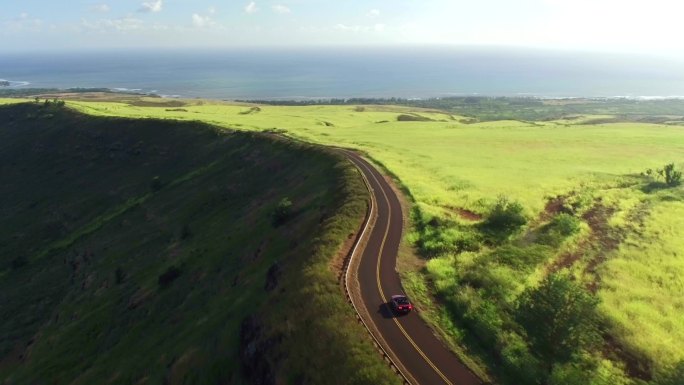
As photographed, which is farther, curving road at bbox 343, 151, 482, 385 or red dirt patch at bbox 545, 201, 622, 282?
red dirt patch at bbox 545, 201, 622, 282

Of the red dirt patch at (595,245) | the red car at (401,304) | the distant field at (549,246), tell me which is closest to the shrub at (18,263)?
the distant field at (549,246)

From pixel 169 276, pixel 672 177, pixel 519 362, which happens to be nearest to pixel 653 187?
pixel 672 177

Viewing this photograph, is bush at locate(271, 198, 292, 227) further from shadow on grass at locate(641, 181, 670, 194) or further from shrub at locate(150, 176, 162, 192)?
shadow on grass at locate(641, 181, 670, 194)

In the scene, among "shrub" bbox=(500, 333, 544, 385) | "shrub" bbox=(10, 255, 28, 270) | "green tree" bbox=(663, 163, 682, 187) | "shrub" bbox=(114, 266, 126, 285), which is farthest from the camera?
"shrub" bbox=(10, 255, 28, 270)

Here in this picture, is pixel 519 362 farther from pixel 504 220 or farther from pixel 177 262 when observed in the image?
pixel 177 262

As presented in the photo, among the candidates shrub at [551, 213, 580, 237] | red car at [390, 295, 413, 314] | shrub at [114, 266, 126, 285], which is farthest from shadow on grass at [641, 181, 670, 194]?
shrub at [114, 266, 126, 285]

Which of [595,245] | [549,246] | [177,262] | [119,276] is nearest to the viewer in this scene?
[549,246]

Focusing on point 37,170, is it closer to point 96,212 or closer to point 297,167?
point 96,212
